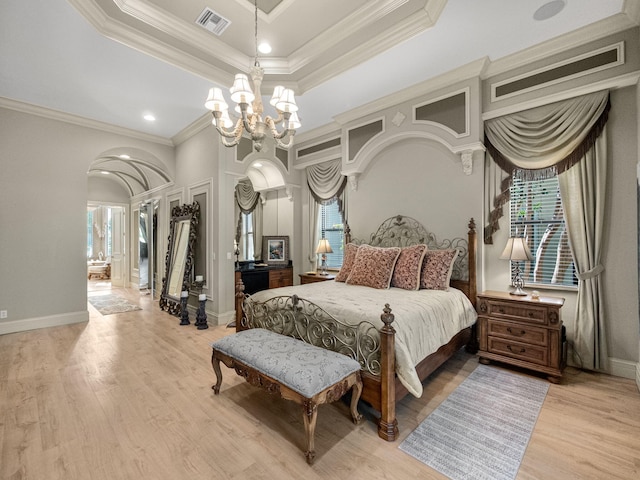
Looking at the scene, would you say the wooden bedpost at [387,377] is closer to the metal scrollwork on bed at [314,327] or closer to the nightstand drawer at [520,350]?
the metal scrollwork on bed at [314,327]

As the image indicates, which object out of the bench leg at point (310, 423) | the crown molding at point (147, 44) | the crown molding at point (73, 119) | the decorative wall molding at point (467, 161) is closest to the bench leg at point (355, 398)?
the bench leg at point (310, 423)

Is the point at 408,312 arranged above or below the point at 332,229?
below

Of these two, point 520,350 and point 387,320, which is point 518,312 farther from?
point 387,320

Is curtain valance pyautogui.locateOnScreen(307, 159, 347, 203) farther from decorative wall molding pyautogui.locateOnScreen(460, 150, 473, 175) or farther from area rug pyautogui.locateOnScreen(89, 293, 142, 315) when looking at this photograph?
area rug pyautogui.locateOnScreen(89, 293, 142, 315)

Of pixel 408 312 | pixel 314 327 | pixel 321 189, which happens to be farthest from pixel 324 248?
pixel 408 312

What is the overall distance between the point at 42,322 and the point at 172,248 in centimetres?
223

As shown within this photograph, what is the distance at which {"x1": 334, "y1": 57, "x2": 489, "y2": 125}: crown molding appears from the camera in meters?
3.46

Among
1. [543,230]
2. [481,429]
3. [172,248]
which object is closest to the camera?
[481,429]

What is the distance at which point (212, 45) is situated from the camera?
3.30 meters

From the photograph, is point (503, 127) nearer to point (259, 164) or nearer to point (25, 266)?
point (259, 164)

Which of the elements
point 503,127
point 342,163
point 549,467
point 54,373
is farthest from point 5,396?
point 503,127

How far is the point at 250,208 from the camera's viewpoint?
249 inches

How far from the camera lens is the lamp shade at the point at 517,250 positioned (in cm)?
304

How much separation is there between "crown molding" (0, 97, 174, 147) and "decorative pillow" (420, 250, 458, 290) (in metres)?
5.62
